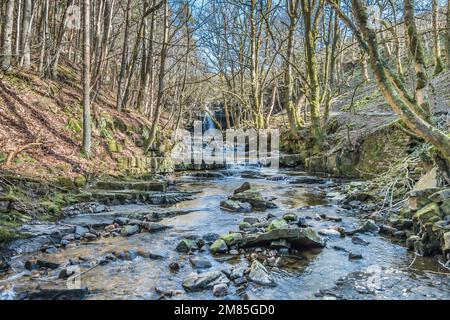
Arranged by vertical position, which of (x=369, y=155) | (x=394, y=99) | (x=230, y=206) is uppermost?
(x=394, y=99)

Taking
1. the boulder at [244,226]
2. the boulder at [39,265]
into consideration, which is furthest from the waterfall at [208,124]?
the boulder at [39,265]

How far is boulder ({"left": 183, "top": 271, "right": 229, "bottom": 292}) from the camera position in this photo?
3.73 meters

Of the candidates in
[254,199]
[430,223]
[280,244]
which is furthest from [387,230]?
[254,199]

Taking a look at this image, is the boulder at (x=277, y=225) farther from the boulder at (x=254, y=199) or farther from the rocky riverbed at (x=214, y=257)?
the boulder at (x=254, y=199)

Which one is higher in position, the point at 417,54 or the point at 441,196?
the point at 417,54

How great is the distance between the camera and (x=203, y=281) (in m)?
3.79

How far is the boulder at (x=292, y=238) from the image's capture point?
5.04m

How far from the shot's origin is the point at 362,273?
4.17m

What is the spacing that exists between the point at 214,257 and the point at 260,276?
3.12 ft

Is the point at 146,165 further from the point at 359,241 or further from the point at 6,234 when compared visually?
the point at 359,241

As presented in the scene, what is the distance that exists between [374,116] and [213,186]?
6722mm

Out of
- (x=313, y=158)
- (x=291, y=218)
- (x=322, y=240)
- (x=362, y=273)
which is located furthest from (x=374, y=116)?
(x=362, y=273)

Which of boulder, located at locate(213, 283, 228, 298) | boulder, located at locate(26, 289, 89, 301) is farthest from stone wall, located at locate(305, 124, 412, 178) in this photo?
boulder, located at locate(26, 289, 89, 301)
